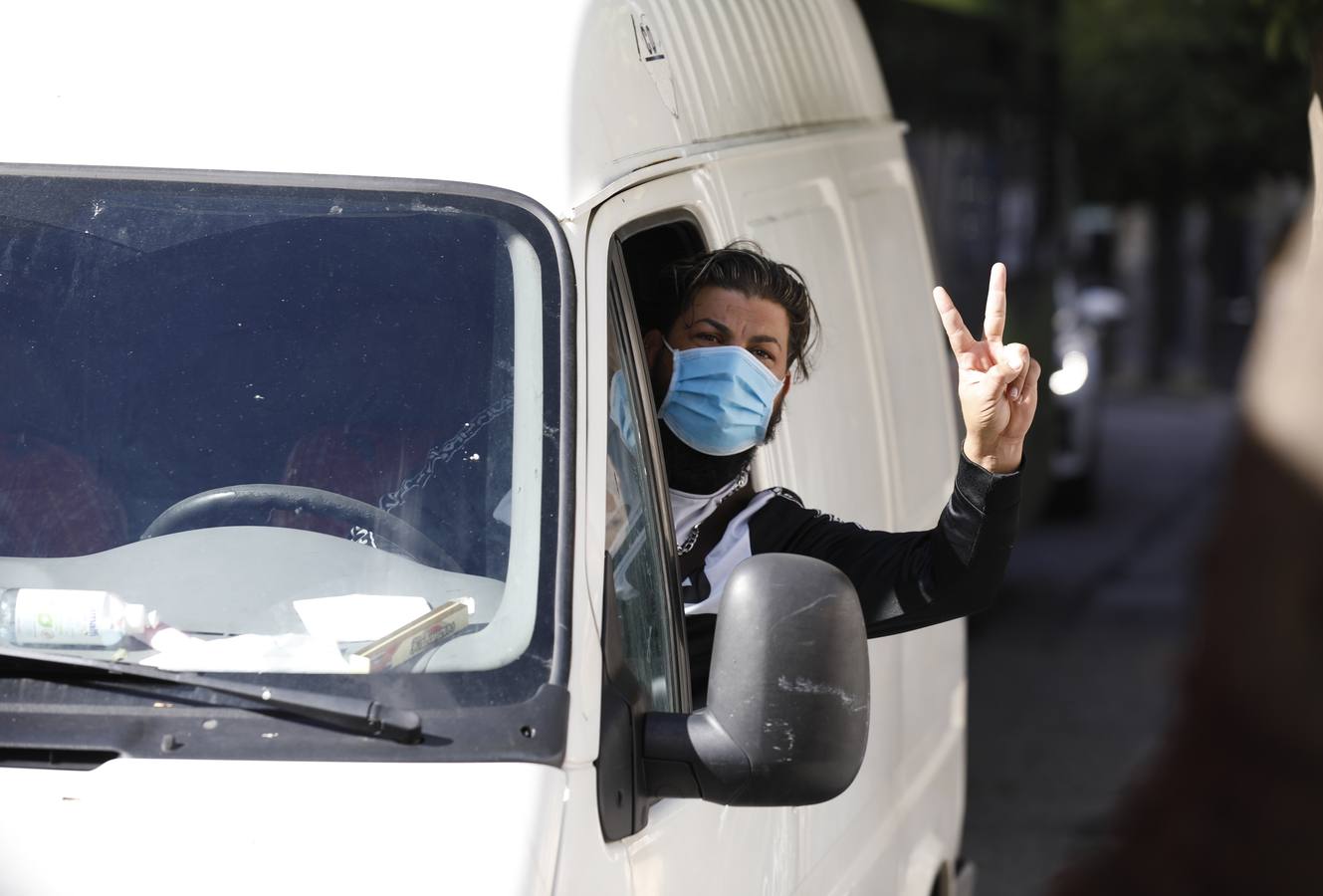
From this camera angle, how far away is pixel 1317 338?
1104mm

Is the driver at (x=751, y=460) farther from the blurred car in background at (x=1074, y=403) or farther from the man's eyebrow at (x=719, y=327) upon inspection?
the blurred car in background at (x=1074, y=403)

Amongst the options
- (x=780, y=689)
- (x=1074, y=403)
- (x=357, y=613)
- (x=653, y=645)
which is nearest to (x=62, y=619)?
(x=357, y=613)

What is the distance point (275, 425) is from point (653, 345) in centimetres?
82

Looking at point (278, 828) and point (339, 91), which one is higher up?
point (339, 91)

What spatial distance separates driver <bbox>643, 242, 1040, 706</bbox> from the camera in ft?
9.37

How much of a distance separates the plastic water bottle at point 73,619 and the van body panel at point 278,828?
24 cm

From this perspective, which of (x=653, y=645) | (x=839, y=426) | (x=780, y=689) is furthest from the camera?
(x=839, y=426)

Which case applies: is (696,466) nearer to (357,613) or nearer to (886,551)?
(886,551)

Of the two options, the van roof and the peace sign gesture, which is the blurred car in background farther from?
the van roof

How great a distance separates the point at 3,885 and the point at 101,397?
0.71 metres

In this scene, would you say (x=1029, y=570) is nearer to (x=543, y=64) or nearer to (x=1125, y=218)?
(x=543, y=64)

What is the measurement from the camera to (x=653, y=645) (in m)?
2.58

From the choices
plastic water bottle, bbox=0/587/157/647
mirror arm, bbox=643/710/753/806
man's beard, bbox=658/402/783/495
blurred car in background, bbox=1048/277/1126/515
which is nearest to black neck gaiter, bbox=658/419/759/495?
man's beard, bbox=658/402/783/495

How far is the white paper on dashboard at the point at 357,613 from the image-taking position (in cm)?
233
